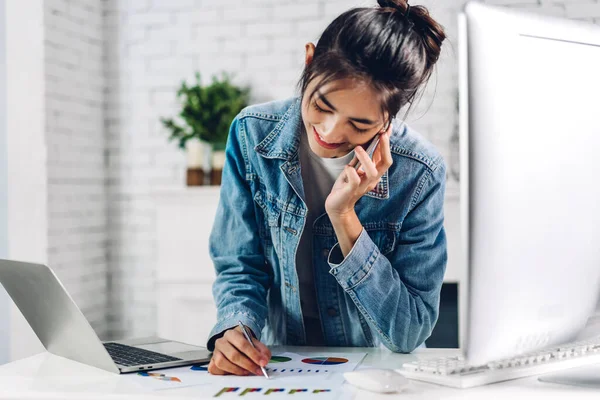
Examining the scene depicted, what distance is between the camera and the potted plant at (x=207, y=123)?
10.9 ft

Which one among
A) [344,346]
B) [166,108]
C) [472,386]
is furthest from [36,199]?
[472,386]

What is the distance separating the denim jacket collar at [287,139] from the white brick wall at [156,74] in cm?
210

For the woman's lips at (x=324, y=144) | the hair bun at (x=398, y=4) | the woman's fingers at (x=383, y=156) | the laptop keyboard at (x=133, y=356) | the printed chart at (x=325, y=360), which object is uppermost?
the hair bun at (x=398, y=4)

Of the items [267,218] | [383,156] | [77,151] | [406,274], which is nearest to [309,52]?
[383,156]

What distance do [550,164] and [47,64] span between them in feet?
9.57

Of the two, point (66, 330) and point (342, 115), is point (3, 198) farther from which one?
point (342, 115)

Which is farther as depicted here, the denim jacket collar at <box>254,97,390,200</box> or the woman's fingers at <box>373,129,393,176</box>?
the denim jacket collar at <box>254,97,390,200</box>

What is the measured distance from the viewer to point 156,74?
3715 mm

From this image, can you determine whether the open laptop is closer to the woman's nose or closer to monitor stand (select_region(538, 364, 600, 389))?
the woman's nose

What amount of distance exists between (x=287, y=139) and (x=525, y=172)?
63cm

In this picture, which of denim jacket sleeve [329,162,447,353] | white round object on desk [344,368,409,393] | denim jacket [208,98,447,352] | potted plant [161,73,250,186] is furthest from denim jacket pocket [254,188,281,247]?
potted plant [161,73,250,186]

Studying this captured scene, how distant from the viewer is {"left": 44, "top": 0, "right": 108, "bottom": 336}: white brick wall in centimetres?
336


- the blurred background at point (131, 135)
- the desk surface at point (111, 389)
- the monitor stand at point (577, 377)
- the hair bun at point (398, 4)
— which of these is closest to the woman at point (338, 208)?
the hair bun at point (398, 4)

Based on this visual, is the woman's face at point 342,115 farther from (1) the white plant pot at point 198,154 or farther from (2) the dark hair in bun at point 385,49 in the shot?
(1) the white plant pot at point 198,154
